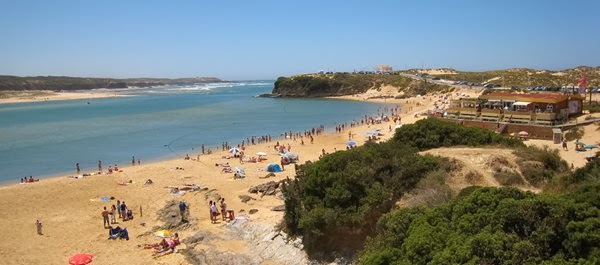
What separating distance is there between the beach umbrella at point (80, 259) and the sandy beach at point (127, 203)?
254 millimetres

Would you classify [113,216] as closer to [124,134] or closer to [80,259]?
[80,259]

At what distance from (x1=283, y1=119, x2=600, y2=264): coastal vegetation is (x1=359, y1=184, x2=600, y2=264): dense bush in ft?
0.05

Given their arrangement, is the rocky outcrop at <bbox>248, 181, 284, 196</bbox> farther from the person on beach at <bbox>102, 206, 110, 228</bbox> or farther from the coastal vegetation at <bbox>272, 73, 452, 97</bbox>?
the coastal vegetation at <bbox>272, 73, 452, 97</bbox>

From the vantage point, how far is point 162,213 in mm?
20328

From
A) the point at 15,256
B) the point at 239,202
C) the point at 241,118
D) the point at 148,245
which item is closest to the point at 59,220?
the point at 15,256

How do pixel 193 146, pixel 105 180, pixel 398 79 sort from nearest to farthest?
pixel 105 180 → pixel 193 146 → pixel 398 79

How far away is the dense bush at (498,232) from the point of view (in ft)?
23.7

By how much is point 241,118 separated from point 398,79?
147ft

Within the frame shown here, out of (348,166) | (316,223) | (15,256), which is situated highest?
(348,166)

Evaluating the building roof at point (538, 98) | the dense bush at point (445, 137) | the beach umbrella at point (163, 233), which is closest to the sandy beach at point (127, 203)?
the beach umbrella at point (163, 233)

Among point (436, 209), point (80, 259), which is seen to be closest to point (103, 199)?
point (80, 259)

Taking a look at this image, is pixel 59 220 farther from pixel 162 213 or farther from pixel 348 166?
pixel 348 166

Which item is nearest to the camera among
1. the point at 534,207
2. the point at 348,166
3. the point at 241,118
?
the point at 534,207

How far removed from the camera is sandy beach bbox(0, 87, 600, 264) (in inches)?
642
